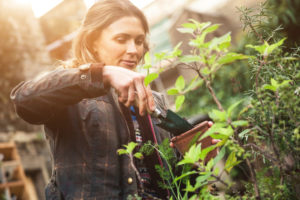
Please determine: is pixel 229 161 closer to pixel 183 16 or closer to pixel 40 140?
pixel 40 140

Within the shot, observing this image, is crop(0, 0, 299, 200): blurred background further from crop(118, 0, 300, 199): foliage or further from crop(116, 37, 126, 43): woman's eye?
crop(118, 0, 300, 199): foliage

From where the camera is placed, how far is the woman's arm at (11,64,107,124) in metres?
1.03

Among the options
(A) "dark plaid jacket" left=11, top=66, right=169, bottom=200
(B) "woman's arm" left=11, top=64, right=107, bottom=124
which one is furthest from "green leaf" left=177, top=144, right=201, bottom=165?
(A) "dark plaid jacket" left=11, top=66, right=169, bottom=200

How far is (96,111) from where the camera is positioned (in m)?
1.57

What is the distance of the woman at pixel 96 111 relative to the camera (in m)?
1.06

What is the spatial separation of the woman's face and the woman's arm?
52 cm

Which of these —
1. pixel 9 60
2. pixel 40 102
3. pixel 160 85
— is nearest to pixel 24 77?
pixel 9 60

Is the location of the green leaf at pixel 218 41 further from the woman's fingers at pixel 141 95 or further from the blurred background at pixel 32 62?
the blurred background at pixel 32 62

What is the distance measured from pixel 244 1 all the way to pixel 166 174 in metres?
0.53

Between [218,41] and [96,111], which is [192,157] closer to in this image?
[218,41]

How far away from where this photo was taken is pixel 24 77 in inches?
334

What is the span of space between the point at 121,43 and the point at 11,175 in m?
5.93

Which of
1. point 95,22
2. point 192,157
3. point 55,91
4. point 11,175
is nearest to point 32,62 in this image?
point 11,175

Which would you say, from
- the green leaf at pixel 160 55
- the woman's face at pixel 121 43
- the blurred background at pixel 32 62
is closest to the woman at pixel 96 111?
the woman's face at pixel 121 43
